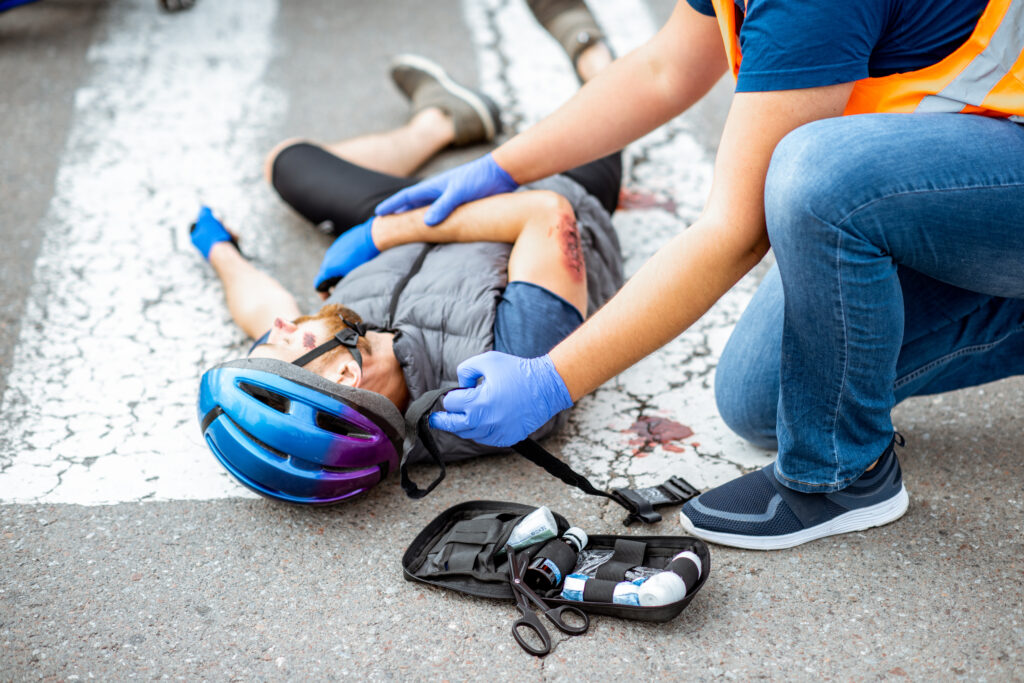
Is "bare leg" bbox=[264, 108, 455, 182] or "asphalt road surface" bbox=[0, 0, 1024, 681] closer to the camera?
"asphalt road surface" bbox=[0, 0, 1024, 681]

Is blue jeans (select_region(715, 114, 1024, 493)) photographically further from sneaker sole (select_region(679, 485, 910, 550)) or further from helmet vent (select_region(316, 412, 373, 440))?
helmet vent (select_region(316, 412, 373, 440))

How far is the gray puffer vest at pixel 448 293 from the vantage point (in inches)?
92.6

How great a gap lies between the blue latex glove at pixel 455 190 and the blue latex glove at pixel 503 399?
31.1 inches

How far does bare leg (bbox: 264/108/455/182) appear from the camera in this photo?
11.2 ft

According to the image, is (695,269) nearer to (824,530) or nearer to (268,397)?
(824,530)

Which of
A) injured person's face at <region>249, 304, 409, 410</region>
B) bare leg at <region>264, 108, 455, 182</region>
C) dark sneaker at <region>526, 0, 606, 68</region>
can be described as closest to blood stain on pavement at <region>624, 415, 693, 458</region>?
injured person's face at <region>249, 304, 409, 410</region>

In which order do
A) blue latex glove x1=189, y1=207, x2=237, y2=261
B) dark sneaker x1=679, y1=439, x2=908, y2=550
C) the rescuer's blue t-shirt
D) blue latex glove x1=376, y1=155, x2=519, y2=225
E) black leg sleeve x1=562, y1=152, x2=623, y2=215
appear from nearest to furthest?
the rescuer's blue t-shirt < dark sneaker x1=679, y1=439, x2=908, y2=550 < blue latex glove x1=376, y1=155, x2=519, y2=225 < black leg sleeve x1=562, y1=152, x2=623, y2=215 < blue latex glove x1=189, y1=207, x2=237, y2=261

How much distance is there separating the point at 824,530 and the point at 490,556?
2.55 feet

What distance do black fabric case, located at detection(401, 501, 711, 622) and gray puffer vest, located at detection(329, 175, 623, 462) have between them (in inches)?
10.7

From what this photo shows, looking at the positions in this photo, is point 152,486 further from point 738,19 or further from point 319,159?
point 738,19

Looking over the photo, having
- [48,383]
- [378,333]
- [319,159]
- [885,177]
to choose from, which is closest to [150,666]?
[378,333]

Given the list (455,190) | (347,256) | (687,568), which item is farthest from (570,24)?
(687,568)

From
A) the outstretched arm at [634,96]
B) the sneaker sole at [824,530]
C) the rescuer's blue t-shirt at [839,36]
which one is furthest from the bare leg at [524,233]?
the rescuer's blue t-shirt at [839,36]

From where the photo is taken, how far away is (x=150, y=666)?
5.96 ft
